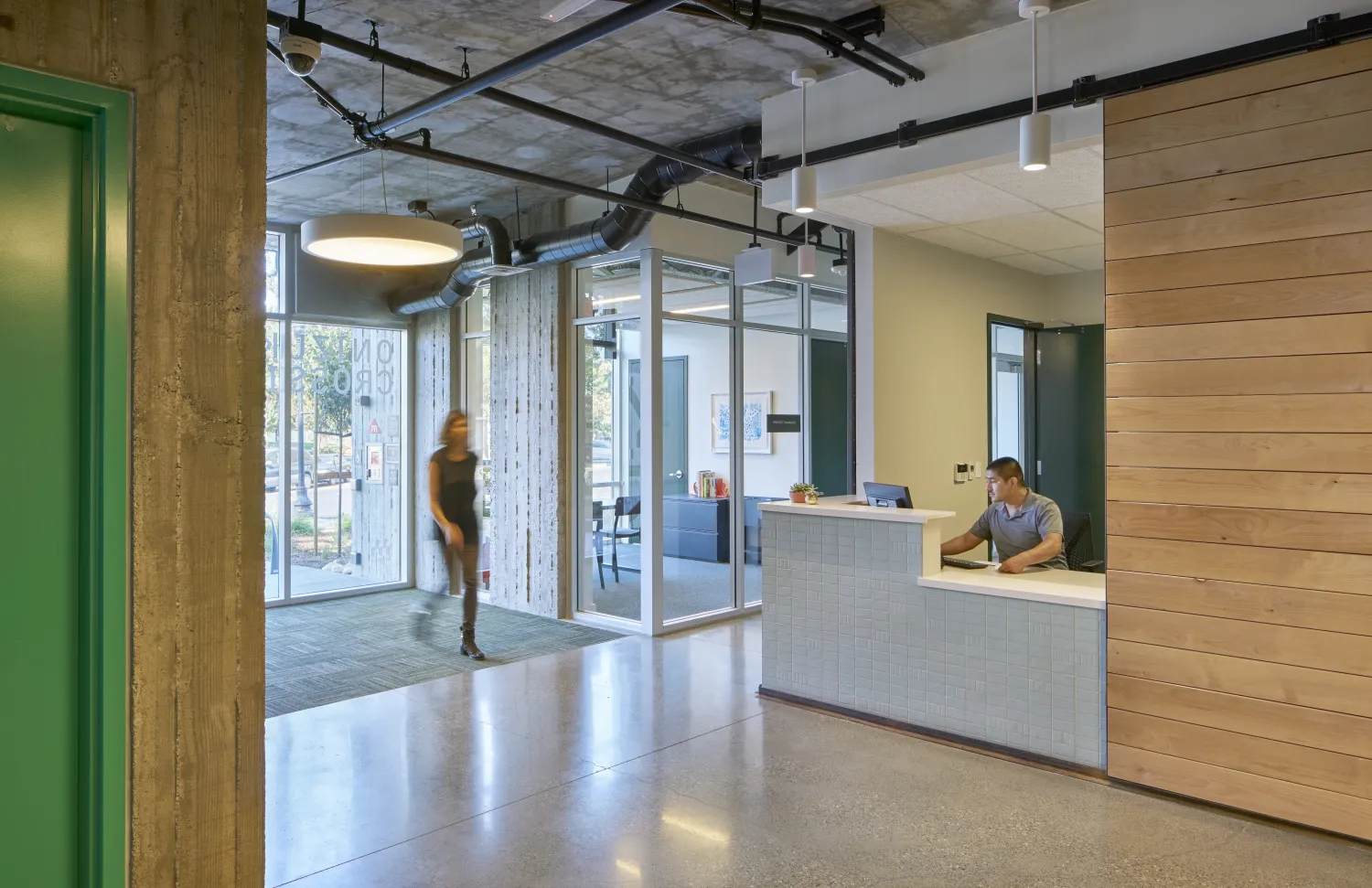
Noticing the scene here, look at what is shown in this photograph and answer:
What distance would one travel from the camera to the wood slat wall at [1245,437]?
11.5ft

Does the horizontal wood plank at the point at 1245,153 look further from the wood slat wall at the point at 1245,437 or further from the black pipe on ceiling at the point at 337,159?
the black pipe on ceiling at the point at 337,159

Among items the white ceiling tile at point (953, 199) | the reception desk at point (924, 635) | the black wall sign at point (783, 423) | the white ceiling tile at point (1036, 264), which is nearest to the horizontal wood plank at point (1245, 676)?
the reception desk at point (924, 635)

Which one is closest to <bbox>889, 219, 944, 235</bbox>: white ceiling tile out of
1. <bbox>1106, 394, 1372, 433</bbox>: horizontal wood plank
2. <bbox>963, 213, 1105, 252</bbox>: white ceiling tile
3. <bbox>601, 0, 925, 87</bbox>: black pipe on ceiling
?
<bbox>963, 213, 1105, 252</bbox>: white ceiling tile

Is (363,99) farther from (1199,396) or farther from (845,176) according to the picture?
(1199,396)

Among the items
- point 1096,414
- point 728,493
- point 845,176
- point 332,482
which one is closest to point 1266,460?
point 845,176

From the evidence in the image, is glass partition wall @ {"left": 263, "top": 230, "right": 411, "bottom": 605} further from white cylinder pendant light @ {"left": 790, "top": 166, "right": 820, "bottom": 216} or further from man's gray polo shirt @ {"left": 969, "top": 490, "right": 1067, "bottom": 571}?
man's gray polo shirt @ {"left": 969, "top": 490, "right": 1067, "bottom": 571}

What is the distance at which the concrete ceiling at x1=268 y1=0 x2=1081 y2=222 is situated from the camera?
4.25 m

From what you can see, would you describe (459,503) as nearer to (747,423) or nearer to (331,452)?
(747,423)

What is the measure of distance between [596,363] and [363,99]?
3029mm

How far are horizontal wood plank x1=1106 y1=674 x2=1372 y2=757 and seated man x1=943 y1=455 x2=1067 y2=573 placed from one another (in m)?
0.94

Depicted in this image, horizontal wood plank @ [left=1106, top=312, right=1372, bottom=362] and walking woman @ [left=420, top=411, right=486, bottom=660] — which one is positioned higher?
horizontal wood plank @ [left=1106, top=312, right=1372, bottom=362]

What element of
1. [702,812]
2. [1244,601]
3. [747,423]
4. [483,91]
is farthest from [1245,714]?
[747,423]

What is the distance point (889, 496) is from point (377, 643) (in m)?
4.19

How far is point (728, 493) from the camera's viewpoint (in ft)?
26.7
